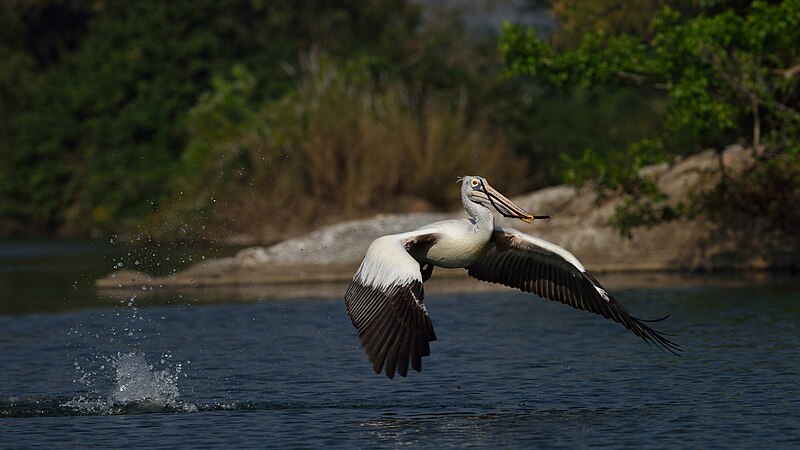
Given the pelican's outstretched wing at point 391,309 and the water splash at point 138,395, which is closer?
the pelican's outstretched wing at point 391,309

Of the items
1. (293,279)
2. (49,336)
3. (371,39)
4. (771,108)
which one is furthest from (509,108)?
(49,336)

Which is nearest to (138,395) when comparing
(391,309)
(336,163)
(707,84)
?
(391,309)

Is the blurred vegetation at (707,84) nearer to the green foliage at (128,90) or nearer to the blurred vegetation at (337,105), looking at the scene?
the blurred vegetation at (337,105)

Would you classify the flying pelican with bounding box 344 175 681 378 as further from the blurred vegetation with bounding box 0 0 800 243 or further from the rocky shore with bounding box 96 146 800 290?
the rocky shore with bounding box 96 146 800 290

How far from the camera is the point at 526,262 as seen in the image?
13070mm

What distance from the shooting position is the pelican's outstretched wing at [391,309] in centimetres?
1040

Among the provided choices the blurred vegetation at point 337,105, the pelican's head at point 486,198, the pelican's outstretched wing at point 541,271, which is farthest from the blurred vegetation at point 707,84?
the pelican's head at point 486,198

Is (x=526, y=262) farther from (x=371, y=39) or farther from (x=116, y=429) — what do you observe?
(x=371, y=39)

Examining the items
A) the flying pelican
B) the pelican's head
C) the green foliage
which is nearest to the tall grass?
the green foliage

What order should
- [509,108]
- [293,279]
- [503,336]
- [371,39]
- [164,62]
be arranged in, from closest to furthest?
[503,336] < [293,279] < [509,108] < [164,62] < [371,39]

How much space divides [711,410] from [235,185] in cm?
2725

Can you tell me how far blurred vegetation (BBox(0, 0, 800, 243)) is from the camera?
2138 centimetres

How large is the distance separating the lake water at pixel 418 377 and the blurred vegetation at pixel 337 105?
3302mm

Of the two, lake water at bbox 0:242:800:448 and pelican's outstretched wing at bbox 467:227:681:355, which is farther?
pelican's outstretched wing at bbox 467:227:681:355
